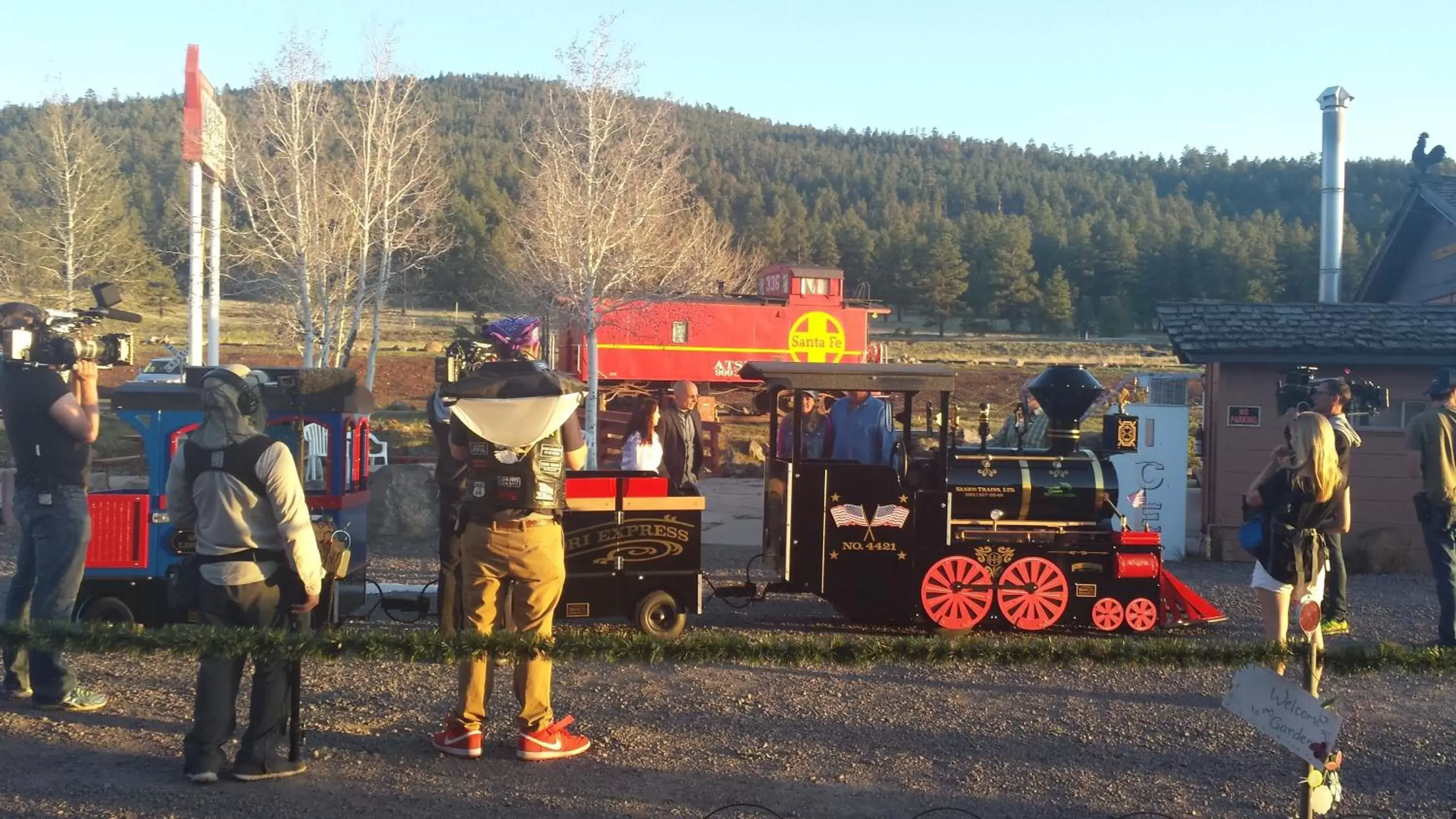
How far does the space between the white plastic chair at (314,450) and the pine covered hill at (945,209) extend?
568 inches

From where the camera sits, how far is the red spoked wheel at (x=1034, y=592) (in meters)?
8.37

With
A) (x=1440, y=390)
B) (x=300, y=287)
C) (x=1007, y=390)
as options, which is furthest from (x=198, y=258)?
(x=1007, y=390)

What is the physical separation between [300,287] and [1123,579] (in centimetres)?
2223

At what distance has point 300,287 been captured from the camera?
26312 millimetres

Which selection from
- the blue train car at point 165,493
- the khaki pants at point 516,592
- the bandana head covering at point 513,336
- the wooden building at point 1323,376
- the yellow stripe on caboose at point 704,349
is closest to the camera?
the khaki pants at point 516,592

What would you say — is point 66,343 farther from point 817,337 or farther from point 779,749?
point 817,337

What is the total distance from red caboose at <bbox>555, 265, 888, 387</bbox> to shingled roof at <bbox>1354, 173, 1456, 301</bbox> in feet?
41.6

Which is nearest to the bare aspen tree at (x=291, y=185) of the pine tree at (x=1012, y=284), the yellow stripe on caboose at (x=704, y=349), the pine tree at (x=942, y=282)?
the yellow stripe on caboose at (x=704, y=349)

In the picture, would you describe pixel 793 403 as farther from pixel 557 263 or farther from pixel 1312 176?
pixel 1312 176

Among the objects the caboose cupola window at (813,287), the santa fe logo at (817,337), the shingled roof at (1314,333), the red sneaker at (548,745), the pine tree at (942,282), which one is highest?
the pine tree at (942,282)

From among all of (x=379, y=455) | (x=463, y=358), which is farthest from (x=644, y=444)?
(x=379, y=455)

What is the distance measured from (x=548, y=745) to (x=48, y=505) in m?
2.88

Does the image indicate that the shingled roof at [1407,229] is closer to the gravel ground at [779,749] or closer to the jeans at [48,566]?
the gravel ground at [779,749]

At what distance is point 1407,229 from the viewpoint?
19.0 m
